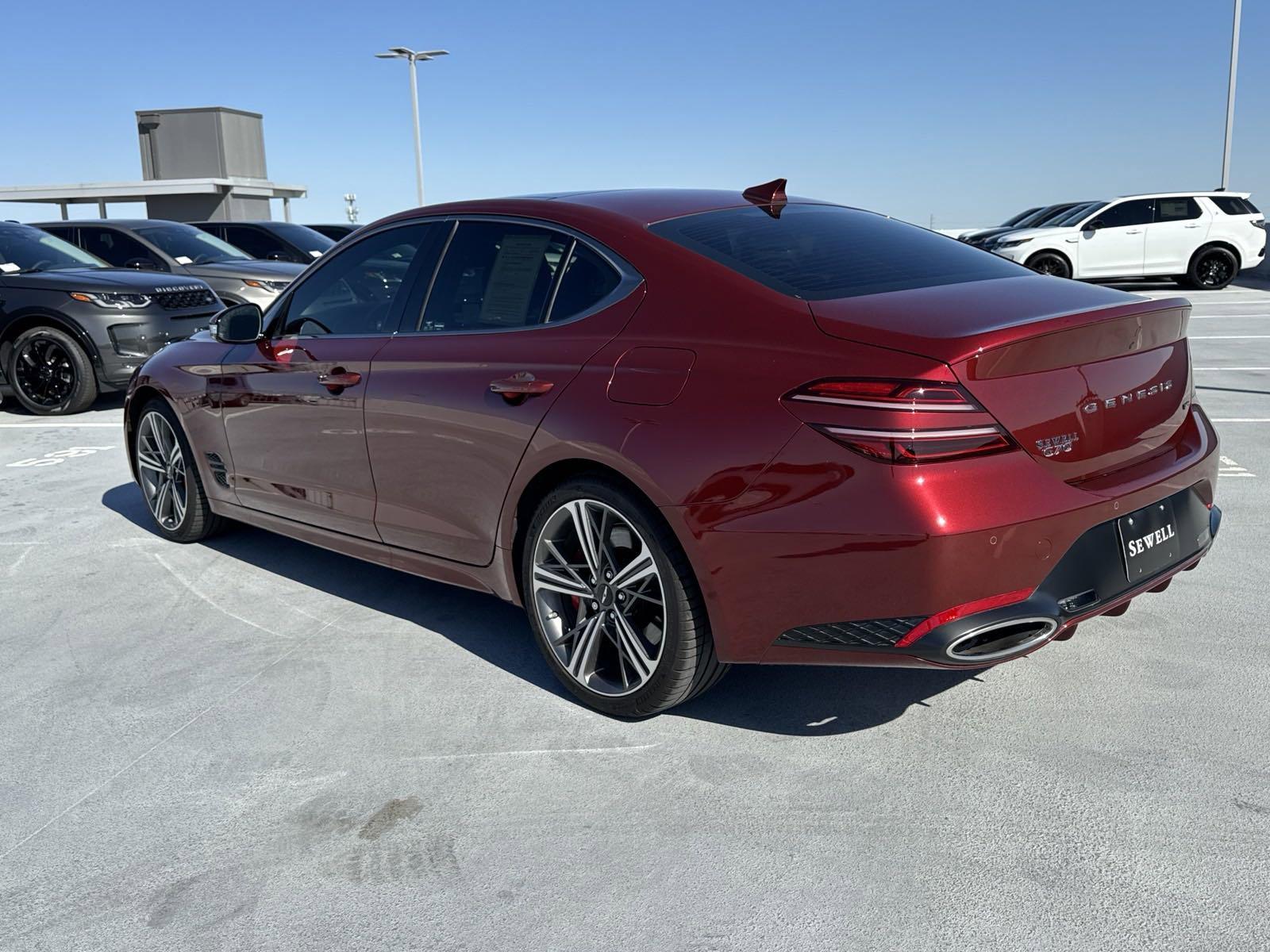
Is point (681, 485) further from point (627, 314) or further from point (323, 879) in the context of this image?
point (323, 879)

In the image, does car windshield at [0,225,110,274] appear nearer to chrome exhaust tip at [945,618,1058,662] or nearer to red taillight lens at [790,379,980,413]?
red taillight lens at [790,379,980,413]

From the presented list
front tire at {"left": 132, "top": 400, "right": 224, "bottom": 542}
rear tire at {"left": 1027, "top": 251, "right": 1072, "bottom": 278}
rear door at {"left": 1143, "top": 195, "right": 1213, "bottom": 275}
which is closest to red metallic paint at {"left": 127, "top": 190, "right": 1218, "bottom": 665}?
front tire at {"left": 132, "top": 400, "right": 224, "bottom": 542}

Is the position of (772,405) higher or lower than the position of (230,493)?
higher

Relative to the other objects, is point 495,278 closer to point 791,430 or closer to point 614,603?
point 614,603

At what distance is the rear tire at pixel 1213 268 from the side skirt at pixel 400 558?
20.1m

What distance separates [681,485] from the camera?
3.12m

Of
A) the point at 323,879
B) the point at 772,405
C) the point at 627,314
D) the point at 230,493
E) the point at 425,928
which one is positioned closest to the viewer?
the point at 425,928

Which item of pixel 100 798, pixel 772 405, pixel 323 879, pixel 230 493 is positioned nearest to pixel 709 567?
pixel 772 405

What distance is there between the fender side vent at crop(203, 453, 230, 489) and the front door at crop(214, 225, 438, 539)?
4.7 inches

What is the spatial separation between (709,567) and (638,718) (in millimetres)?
684

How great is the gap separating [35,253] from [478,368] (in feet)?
28.9

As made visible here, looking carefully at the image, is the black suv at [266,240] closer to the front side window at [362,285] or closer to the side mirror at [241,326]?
the side mirror at [241,326]

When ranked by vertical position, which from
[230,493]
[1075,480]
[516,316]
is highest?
[516,316]

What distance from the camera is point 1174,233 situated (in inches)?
809
